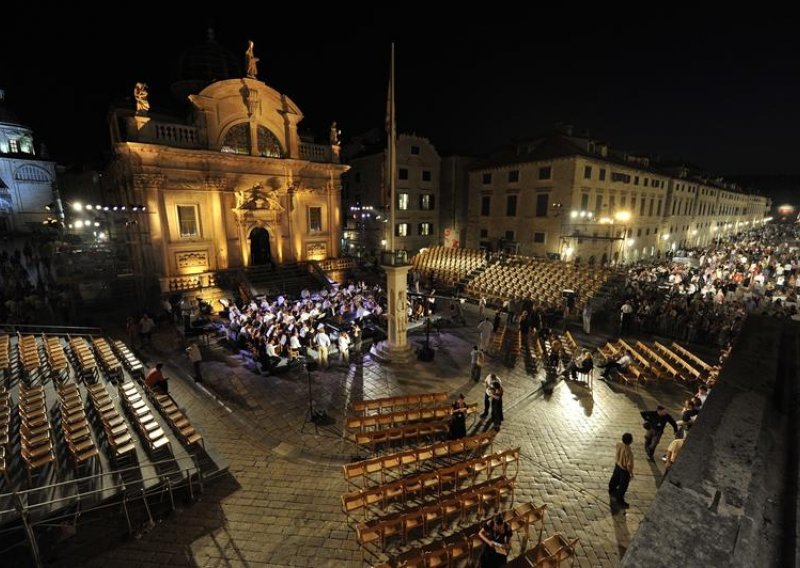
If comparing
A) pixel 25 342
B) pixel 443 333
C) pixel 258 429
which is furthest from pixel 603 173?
pixel 25 342

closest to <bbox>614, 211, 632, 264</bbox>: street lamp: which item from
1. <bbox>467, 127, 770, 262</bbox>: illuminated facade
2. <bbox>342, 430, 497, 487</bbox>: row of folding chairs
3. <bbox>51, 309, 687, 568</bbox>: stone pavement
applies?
<bbox>467, 127, 770, 262</bbox>: illuminated facade

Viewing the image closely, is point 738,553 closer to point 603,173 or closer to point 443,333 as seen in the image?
point 443,333

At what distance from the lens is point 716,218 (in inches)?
2399

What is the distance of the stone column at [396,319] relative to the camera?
14.0 m

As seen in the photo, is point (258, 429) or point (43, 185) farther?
point (43, 185)

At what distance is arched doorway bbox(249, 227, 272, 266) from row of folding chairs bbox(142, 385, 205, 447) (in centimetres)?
1641

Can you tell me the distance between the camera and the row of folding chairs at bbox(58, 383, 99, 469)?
754cm

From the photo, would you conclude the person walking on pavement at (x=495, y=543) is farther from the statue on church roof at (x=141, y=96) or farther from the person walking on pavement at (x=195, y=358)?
the statue on church roof at (x=141, y=96)

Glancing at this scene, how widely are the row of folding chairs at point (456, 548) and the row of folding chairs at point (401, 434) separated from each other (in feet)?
9.23

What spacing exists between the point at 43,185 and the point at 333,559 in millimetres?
59656

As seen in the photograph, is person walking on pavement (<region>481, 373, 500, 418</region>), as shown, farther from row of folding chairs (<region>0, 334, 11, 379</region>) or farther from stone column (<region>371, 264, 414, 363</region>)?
row of folding chairs (<region>0, 334, 11, 379</region>)

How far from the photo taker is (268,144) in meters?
24.7

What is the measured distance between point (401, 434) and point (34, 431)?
8145 millimetres

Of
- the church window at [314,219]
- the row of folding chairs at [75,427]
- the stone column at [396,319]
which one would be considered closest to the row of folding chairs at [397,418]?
the stone column at [396,319]
